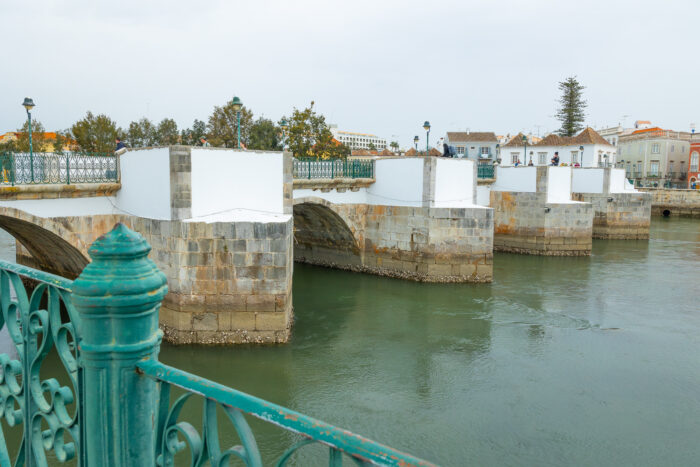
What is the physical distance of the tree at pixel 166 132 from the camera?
38.3m

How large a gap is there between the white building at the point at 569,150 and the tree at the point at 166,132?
25.0 metres

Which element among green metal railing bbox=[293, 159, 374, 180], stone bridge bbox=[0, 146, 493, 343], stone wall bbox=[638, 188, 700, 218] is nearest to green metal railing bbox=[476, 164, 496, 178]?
green metal railing bbox=[293, 159, 374, 180]

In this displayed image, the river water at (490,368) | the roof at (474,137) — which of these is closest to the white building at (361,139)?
the roof at (474,137)

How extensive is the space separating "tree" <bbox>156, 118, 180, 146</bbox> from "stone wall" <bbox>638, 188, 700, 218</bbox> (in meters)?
33.5

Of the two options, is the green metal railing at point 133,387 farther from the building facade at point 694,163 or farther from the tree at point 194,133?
the building facade at point 694,163

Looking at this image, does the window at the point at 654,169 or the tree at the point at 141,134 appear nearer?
the tree at the point at 141,134

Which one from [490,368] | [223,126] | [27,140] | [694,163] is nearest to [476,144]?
[694,163]

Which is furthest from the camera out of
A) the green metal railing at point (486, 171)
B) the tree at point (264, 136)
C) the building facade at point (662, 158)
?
the building facade at point (662, 158)

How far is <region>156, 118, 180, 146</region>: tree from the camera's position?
38.3 meters

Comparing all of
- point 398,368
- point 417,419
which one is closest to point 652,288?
point 398,368

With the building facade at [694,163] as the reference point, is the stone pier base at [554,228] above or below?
below

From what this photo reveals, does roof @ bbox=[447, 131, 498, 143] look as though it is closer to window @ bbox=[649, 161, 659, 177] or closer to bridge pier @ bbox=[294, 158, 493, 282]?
window @ bbox=[649, 161, 659, 177]

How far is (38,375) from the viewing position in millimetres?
2127

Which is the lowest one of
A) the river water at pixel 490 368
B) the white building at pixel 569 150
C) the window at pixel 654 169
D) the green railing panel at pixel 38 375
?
the river water at pixel 490 368
